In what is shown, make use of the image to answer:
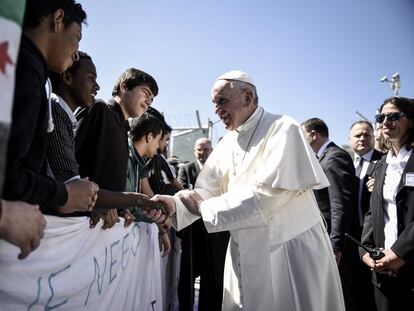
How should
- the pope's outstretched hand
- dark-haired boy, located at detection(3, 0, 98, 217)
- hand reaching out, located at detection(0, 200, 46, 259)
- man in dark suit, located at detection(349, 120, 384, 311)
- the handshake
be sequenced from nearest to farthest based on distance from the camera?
hand reaching out, located at detection(0, 200, 46, 259)
dark-haired boy, located at detection(3, 0, 98, 217)
the handshake
the pope's outstretched hand
man in dark suit, located at detection(349, 120, 384, 311)

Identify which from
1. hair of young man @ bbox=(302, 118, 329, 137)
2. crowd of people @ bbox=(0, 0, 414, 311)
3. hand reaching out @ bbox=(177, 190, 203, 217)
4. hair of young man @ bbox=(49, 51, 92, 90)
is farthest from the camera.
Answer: hair of young man @ bbox=(302, 118, 329, 137)

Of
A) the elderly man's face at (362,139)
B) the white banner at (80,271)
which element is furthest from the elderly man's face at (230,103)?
the elderly man's face at (362,139)

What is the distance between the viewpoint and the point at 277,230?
2.69 meters

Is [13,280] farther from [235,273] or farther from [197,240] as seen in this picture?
[197,240]

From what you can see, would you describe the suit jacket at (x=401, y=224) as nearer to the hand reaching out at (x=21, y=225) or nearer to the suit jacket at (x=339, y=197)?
the suit jacket at (x=339, y=197)

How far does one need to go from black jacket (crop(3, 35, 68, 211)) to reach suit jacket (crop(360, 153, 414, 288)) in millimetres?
2593

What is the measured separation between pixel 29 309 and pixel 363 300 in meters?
3.96

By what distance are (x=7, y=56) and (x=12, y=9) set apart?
0.40 ft

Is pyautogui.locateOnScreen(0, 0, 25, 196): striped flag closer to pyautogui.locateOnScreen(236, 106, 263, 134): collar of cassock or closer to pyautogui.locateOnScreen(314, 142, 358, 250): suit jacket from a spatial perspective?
pyautogui.locateOnScreen(236, 106, 263, 134): collar of cassock

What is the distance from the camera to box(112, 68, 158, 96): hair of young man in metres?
3.07

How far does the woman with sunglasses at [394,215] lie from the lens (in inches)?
112

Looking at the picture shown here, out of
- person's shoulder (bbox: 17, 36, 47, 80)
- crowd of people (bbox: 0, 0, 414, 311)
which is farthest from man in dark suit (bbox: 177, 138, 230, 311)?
person's shoulder (bbox: 17, 36, 47, 80)

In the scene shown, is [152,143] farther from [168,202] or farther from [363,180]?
[363,180]

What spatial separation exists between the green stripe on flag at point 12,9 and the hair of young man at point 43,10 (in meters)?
0.68
